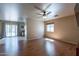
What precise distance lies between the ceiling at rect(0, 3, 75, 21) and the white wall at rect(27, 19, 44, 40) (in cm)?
18

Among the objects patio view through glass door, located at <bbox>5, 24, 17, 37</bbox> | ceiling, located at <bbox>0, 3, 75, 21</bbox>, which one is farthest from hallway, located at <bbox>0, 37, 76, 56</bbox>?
ceiling, located at <bbox>0, 3, 75, 21</bbox>

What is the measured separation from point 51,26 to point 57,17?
25 cm

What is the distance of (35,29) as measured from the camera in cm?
272

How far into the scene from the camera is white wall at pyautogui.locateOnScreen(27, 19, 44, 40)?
2.70m

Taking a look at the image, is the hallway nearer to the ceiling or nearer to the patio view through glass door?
the patio view through glass door

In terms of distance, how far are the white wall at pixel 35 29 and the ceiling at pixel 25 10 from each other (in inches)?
7.2

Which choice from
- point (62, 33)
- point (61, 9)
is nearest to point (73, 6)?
point (61, 9)

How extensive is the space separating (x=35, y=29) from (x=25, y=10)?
493 millimetres

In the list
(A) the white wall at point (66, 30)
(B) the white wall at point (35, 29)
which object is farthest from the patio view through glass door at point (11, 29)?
(A) the white wall at point (66, 30)

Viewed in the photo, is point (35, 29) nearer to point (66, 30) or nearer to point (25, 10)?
point (25, 10)

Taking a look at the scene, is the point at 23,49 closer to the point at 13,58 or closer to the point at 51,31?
the point at 13,58

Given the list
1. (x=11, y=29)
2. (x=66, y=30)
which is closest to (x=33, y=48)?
(x=11, y=29)

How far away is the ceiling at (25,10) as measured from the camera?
2531mm

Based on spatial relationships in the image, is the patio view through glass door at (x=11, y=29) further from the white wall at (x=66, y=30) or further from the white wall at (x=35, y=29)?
the white wall at (x=66, y=30)
